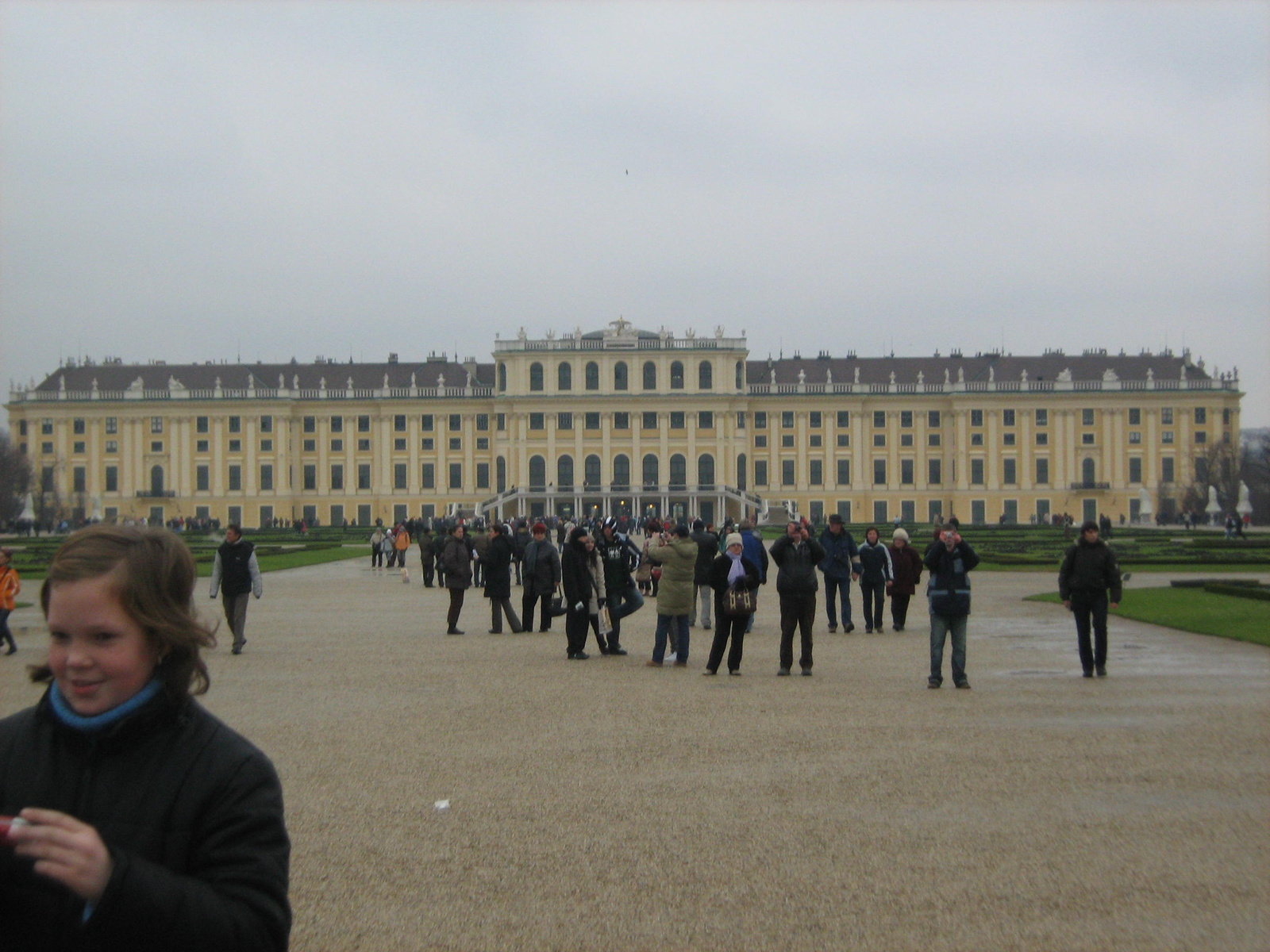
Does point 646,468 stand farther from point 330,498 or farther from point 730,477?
point 330,498

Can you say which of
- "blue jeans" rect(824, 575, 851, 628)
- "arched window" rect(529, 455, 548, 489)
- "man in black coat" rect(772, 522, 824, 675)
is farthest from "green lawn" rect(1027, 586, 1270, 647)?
"arched window" rect(529, 455, 548, 489)

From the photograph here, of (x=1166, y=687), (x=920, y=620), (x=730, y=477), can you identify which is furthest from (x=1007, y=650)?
(x=730, y=477)

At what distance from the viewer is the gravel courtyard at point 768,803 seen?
496 cm

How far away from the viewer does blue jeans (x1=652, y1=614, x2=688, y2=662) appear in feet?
42.6

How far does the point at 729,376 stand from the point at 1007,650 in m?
65.5

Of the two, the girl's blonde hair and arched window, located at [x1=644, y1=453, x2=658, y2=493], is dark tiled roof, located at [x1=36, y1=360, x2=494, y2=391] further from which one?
the girl's blonde hair

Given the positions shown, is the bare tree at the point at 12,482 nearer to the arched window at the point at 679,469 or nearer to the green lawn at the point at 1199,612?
the arched window at the point at 679,469

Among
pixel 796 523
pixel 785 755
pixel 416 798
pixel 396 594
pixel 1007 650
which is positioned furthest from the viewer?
pixel 396 594

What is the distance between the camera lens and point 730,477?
7875 centimetres

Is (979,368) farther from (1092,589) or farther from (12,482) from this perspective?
(1092,589)

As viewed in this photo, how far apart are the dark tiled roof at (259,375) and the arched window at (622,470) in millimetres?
10038

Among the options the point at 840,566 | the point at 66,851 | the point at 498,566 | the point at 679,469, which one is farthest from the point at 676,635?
the point at 679,469

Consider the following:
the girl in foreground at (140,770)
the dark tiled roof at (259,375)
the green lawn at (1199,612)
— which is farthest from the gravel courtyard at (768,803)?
the dark tiled roof at (259,375)

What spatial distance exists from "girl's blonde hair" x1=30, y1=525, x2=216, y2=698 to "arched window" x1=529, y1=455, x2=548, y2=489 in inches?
3024
